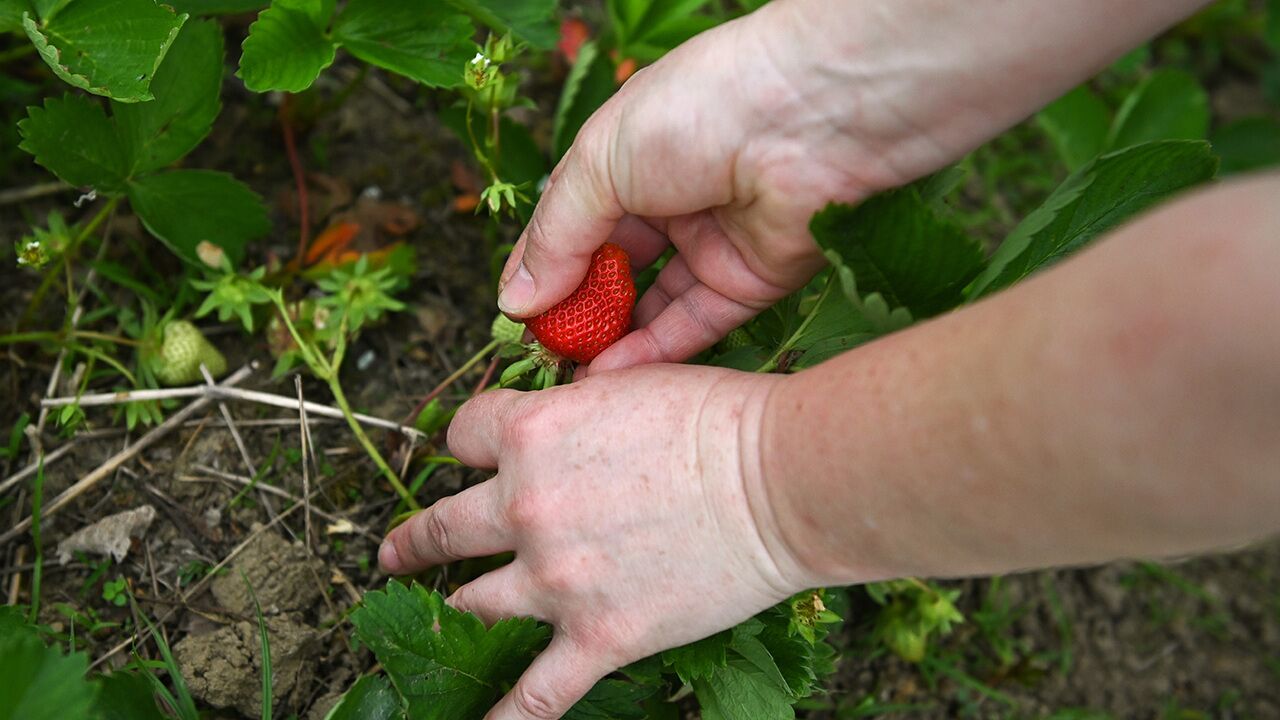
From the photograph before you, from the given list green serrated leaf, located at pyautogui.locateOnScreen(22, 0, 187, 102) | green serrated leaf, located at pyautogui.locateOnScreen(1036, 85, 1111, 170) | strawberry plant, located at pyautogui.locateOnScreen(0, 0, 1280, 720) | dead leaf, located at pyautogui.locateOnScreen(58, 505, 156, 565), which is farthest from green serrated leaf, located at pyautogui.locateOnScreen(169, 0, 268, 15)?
green serrated leaf, located at pyautogui.locateOnScreen(1036, 85, 1111, 170)

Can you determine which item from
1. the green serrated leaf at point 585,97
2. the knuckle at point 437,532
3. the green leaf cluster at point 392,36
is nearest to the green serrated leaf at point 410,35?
the green leaf cluster at point 392,36

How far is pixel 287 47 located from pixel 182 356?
1.87 feet

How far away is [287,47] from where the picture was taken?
56.8 inches

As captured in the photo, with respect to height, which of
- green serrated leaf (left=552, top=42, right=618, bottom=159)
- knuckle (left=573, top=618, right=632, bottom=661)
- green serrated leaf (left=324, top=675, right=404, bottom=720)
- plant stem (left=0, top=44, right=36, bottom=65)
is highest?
plant stem (left=0, top=44, right=36, bottom=65)

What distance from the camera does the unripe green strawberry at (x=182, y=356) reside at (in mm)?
1613

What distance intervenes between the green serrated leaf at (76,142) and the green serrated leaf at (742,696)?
1255 mm

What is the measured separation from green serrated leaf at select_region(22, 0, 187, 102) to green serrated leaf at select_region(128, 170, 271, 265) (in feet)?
0.85

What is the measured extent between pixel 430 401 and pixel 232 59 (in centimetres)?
86

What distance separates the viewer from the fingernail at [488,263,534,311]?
4.31 feet

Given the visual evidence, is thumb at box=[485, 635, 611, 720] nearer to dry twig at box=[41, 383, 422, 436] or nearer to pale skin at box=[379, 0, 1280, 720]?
pale skin at box=[379, 0, 1280, 720]

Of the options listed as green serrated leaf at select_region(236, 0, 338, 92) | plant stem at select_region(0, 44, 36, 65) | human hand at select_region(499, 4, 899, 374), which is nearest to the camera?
human hand at select_region(499, 4, 899, 374)

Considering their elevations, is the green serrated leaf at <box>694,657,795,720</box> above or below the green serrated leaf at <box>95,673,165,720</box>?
below

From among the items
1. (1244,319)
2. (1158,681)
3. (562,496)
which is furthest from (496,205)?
(1158,681)

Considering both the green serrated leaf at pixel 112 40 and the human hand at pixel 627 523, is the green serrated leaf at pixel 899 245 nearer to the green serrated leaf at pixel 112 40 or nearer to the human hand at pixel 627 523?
the human hand at pixel 627 523
